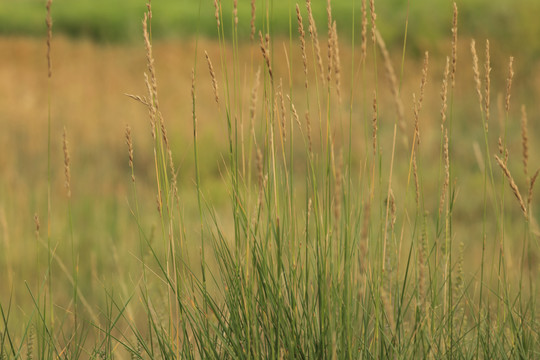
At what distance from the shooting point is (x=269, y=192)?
1.35m

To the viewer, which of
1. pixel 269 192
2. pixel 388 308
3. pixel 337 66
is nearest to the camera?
pixel 388 308

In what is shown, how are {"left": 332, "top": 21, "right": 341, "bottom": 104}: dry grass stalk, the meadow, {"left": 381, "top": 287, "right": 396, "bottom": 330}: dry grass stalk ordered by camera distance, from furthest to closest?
the meadow, {"left": 332, "top": 21, "right": 341, "bottom": 104}: dry grass stalk, {"left": 381, "top": 287, "right": 396, "bottom": 330}: dry grass stalk

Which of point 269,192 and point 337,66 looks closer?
point 337,66

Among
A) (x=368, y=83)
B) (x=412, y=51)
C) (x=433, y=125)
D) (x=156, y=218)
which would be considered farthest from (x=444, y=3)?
(x=156, y=218)

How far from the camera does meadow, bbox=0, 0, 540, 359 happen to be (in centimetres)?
129

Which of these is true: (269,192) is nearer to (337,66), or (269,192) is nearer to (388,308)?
(337,66)

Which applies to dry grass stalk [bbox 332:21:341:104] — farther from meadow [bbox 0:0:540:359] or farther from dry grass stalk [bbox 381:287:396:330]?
dry grass stalk [bbox 381:287:396:330]

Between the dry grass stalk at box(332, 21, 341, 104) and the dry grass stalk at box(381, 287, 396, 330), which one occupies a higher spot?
the dry grass stalk at box(332, 21, 341, 104)

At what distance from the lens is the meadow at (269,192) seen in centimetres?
129

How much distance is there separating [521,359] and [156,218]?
12.0ft

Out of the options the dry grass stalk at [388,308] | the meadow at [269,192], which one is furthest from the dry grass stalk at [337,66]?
the dry grass stalk at [388,308]

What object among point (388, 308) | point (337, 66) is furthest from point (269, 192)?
point (388, 308)

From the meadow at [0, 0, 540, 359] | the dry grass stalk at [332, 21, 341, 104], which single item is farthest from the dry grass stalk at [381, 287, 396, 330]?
the dry grass stalk at [332, 21, 341, 104]

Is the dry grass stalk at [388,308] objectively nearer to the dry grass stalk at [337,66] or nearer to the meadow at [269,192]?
the meadow at [269,192]
